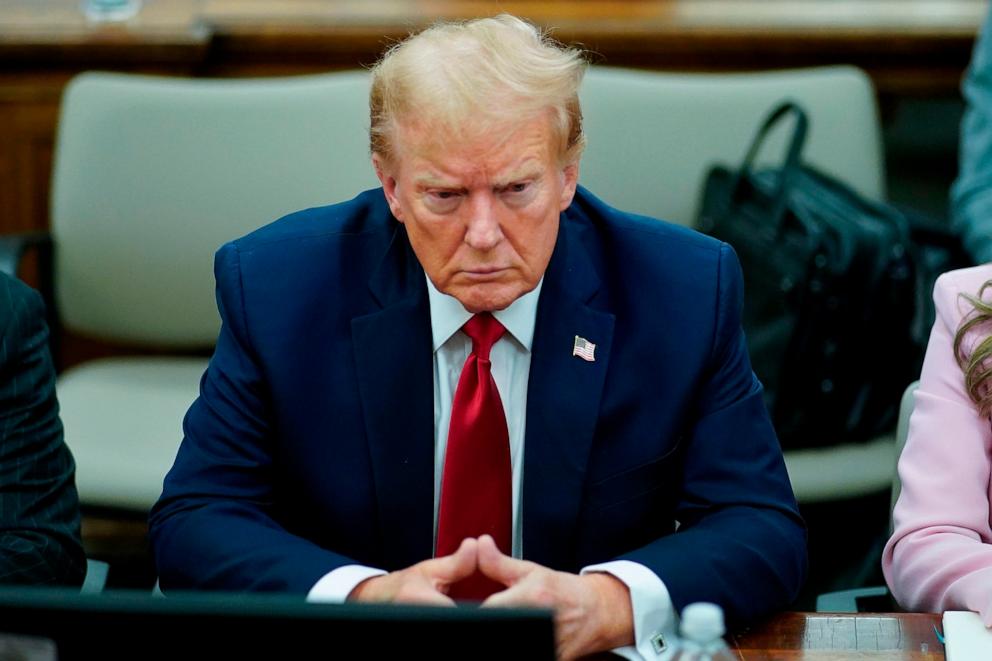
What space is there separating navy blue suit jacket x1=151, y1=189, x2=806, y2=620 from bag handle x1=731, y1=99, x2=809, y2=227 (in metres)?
1.05

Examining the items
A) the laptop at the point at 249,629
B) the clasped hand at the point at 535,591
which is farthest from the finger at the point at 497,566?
the laptop at the point at 249,629

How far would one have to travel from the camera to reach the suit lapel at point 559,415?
167 cm

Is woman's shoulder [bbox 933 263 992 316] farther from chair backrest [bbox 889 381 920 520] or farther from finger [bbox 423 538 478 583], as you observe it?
finger [bbox 423 538 478 583]

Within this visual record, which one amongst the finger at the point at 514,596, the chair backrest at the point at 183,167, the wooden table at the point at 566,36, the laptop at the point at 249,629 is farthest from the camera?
the wooden table at the point at 566,36

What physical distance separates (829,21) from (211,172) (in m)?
1.61

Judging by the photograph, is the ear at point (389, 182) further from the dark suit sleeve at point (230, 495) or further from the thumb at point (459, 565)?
the thumb at point (459, 565)

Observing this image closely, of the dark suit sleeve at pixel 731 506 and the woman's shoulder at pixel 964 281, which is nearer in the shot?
the dark suit sleeve at pixel 731 506

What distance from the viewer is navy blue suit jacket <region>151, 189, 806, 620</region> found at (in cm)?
166

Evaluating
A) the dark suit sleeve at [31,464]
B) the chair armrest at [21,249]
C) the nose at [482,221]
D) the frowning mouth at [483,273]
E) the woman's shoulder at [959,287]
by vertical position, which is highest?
the nose at [482,221]

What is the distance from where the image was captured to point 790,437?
2672 millimetres

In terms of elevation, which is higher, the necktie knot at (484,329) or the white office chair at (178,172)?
the necktie knot at (484,329)

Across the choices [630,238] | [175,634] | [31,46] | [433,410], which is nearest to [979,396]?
[630,238]

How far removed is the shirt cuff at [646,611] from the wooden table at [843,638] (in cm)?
7

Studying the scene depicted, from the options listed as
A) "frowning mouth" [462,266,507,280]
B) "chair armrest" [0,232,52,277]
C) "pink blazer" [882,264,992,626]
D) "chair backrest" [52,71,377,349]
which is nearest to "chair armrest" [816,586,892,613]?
"pink blazer" [882,264,992,626]
